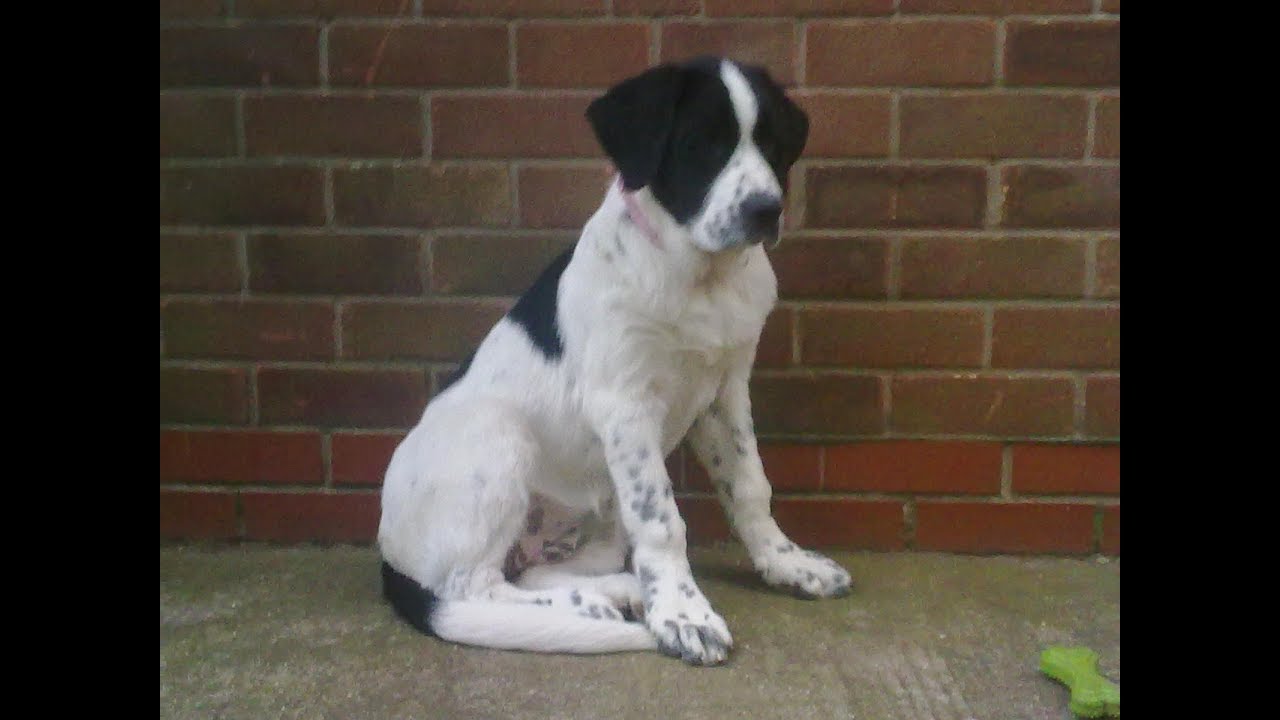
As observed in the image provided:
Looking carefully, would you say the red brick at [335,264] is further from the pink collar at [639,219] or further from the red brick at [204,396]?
the pink collar at [639,219]

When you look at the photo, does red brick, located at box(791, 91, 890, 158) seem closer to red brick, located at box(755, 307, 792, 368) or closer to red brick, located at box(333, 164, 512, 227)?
red brick, located at box(755, 307, 792, 368)

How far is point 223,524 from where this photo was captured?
2.93 m

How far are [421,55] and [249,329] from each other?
817mm

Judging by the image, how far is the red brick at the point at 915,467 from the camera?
2785 mm

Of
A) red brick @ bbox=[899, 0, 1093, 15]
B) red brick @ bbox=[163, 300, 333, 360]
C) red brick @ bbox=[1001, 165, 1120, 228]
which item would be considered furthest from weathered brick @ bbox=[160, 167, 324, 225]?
red brick @ bbox=[1001, 165, 1120, 228]

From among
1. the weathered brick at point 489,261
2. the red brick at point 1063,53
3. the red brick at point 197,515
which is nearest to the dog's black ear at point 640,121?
the weathered brick at point 489,261

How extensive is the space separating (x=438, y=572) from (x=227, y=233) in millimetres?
1096

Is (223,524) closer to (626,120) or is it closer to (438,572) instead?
(438,572)

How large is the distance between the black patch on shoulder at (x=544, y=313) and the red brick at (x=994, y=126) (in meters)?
0.90

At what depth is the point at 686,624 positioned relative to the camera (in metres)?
2.19

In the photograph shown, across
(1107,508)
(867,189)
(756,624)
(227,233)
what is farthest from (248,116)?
(1107,508)

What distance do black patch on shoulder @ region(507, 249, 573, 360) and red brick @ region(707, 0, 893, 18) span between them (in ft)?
2.31

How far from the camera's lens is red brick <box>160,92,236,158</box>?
9.11ft

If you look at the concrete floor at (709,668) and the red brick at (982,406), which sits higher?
the red brick at (982,406)
